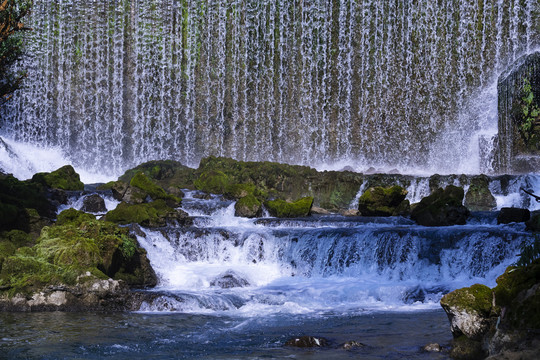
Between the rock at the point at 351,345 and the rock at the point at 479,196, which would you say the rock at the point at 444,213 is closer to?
the rock at the point at 479,196

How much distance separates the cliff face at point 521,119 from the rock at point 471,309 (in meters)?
26.0

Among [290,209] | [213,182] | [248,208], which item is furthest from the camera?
[213,182]

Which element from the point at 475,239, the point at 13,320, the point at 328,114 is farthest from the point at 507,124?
the point at 13,320

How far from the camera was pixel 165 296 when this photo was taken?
15.5 metres

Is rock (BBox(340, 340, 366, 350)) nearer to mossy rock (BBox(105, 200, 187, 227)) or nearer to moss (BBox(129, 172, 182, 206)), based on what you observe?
mossy rock (BBox(105, 200, 187, 227))

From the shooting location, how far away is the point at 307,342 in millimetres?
10773

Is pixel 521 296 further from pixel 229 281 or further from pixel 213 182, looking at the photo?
pixel 213 182

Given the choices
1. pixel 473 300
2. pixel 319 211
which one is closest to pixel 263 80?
pixel 319 211

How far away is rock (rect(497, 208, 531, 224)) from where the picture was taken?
21203 mm

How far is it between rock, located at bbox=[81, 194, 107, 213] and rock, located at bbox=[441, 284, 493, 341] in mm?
20908

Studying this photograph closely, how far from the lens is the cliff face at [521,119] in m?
33.0

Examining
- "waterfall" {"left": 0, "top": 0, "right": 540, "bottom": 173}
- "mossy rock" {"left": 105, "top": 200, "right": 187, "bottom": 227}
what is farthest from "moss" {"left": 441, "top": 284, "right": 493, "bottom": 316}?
"waterfall" {"left": 0, "top": 0, "right": 540, "bottom": 173}

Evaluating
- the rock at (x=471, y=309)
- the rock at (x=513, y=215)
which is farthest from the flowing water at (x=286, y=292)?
the rock at (x=513, y=215)

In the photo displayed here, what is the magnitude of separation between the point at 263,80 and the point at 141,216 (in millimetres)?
25326
